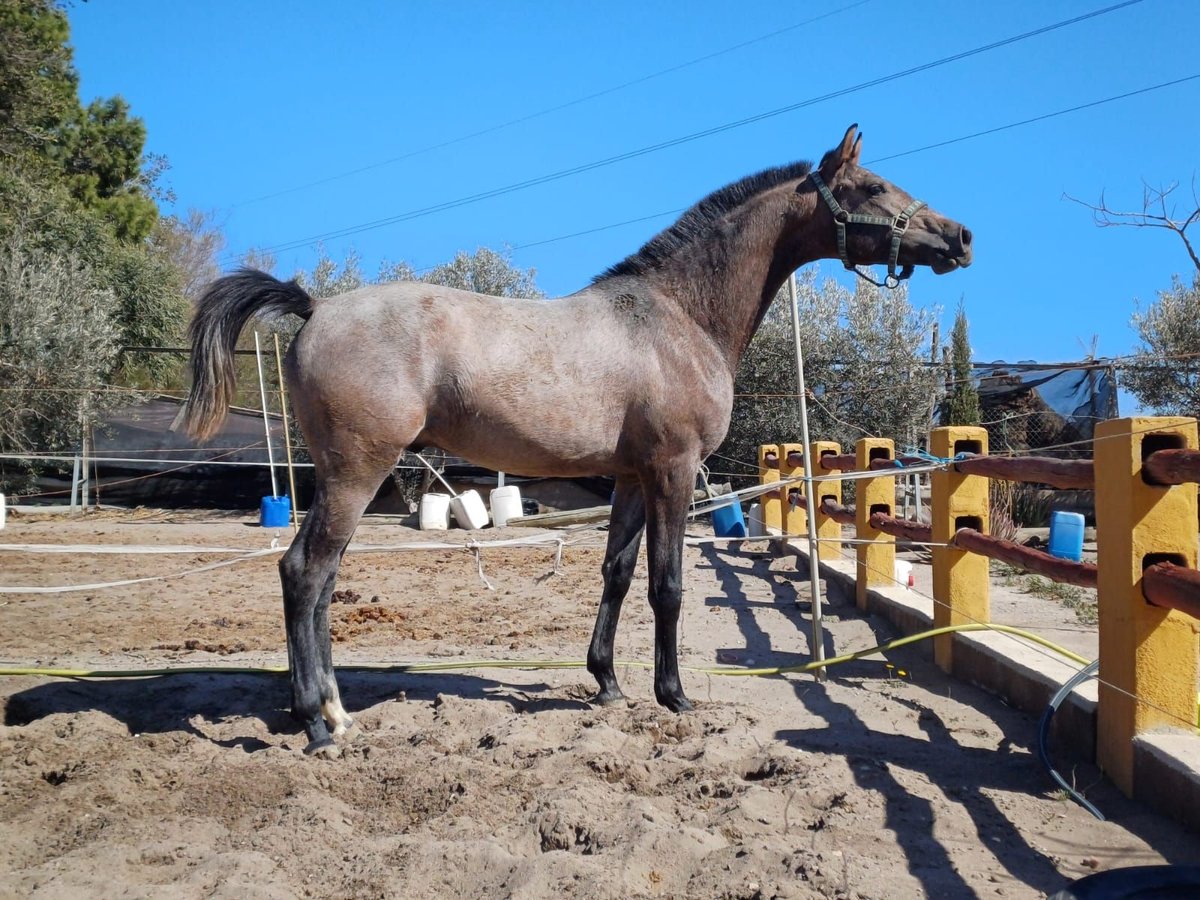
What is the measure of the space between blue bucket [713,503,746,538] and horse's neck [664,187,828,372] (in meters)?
6.64

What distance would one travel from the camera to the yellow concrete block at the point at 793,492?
9.14 meters

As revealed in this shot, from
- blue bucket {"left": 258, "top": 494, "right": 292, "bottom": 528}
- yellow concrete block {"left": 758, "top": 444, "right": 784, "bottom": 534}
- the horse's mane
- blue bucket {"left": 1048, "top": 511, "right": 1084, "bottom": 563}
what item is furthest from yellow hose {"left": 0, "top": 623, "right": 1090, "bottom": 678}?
blue bucket {"left": 258, "top": 494, "right": 292, "bottom": 528}

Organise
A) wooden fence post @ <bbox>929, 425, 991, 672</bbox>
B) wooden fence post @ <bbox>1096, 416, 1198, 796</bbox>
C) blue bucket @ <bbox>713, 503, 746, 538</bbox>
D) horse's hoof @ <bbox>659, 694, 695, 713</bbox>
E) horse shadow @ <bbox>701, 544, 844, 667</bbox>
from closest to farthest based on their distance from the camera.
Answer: wooden fence post @ <bbox>1096, 416, 1198, 796</bbox>
horse's hoof @ <bbox>659, 694, 695, 713</bbox>
wooden fence post @ <bbox>929, 425, 991, 672</bbox>
horse shadow @ <bbox>701, 544, 844, 667</bbox>
blue bucket @ <bbox>713, 503, 746, 538</bbox>

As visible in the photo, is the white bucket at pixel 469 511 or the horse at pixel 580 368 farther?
the white bucket at pixel 469 511

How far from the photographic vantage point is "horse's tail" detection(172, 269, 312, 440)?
3.73 meters

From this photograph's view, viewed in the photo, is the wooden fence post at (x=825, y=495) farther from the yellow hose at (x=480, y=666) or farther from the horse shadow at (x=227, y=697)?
the horse shadow at (x=227, y=697)

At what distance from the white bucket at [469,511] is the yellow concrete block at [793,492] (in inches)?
166

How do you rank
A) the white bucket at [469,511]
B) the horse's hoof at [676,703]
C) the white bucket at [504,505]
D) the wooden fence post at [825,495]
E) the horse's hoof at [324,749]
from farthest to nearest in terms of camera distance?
the white bucket at [504,505] < the white bucket at [469,511] < the wooden fence post at [825,495] < the horse's hoof at [676,703] < the horse's hoof at [324,749]

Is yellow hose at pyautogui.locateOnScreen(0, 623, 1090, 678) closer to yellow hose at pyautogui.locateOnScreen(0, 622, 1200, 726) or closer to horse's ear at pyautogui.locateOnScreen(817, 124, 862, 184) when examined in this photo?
yellow hose at pyautogui.locateOnScreen(0, 622, 1200, 726)

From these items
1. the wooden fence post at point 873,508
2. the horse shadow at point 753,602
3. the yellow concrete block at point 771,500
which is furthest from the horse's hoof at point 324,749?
the yellow concrete block at point 771,500

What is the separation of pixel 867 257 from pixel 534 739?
8.56 ft

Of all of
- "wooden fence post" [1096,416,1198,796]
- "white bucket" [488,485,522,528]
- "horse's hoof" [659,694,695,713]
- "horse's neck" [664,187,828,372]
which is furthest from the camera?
"white bucket" [488,485,522,528]

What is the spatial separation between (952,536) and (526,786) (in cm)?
289

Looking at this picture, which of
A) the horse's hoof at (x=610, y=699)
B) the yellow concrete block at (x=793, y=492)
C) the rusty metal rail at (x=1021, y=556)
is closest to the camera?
the rusty metal rail at (x=1021, y=556)
